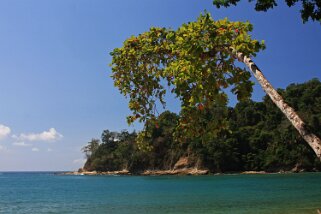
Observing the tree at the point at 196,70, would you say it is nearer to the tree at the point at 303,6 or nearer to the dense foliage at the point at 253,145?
the tree at the point at 303,6

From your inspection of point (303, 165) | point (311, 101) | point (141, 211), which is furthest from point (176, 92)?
point (311, 101)

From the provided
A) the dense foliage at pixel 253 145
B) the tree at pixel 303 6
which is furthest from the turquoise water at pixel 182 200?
the dense foliage at pixel 253 145

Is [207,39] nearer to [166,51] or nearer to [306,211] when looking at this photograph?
[166,51]

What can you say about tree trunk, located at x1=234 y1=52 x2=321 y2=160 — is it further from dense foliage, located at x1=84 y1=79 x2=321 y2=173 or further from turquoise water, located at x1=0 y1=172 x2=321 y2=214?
dense foliage, located at x1=84 y1=79 x2=321 y2=173

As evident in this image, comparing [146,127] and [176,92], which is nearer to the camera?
[176,92]

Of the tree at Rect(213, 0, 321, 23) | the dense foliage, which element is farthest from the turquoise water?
the dense foliage

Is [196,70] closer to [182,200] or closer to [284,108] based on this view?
[284,108]

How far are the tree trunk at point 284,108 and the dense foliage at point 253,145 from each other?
244 feet

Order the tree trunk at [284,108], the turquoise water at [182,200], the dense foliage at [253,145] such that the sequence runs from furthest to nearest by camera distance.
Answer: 1. the dense foliage at [253,145]
2. the turquoise water at [182,200]
3. the tree trunk at [284,108]

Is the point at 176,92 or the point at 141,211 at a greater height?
the point at 176,92

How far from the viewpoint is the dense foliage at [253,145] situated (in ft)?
290

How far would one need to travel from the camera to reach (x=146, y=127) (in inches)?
246

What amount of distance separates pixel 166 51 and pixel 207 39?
95cm

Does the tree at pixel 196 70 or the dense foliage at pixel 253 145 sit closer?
the tree at pixel 196 70
